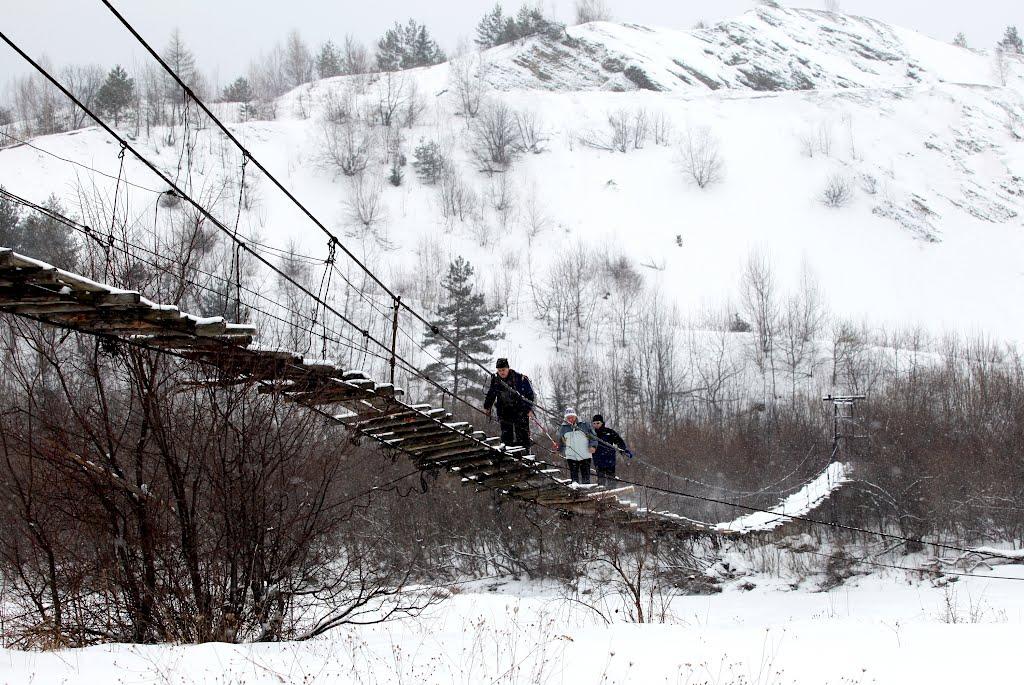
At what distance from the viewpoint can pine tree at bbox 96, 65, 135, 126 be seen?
5372 centimetres

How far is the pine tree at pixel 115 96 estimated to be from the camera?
2115 inches

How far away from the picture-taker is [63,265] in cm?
1202

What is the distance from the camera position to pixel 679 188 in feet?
165

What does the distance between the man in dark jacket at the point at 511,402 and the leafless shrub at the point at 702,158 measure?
40792 millimetres

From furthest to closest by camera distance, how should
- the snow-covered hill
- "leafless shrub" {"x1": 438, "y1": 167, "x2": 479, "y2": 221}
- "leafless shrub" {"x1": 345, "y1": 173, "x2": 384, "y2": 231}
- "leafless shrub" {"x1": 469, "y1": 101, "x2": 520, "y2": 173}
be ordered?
"leafless shrub" {"x1": 469, "y1": 101, "x2": 520, "y2": 173}, "leafless shrub" {"x1": 438, "y1": 167, "x2": 479, "y2": 221}, "leafless shrub" {"x1": 345, "y1": 173, "x2": 384, "y2": 231}, the snow-covered hill

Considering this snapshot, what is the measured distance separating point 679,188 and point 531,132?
32.8 feet

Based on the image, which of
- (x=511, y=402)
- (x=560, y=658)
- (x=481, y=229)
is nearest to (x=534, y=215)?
(x=481, y=229)

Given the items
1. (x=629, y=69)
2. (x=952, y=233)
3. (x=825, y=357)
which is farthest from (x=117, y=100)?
(x=952, y=233)

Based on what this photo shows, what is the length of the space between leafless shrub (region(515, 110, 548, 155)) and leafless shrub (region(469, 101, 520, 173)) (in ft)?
0.98

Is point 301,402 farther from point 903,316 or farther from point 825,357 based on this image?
point 903,316

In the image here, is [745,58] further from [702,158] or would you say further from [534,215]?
[534,215]

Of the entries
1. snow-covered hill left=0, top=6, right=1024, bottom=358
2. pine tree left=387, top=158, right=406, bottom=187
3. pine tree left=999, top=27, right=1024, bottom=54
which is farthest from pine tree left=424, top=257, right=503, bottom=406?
pine tree left=999, top=27, right=1024, bottom=54

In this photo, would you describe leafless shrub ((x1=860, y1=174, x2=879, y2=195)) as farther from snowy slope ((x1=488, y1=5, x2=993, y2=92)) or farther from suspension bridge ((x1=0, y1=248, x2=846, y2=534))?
suspension bridge ((x1=0, y1=248, x2=846, y2=534))

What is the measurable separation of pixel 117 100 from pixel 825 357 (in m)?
39.1
